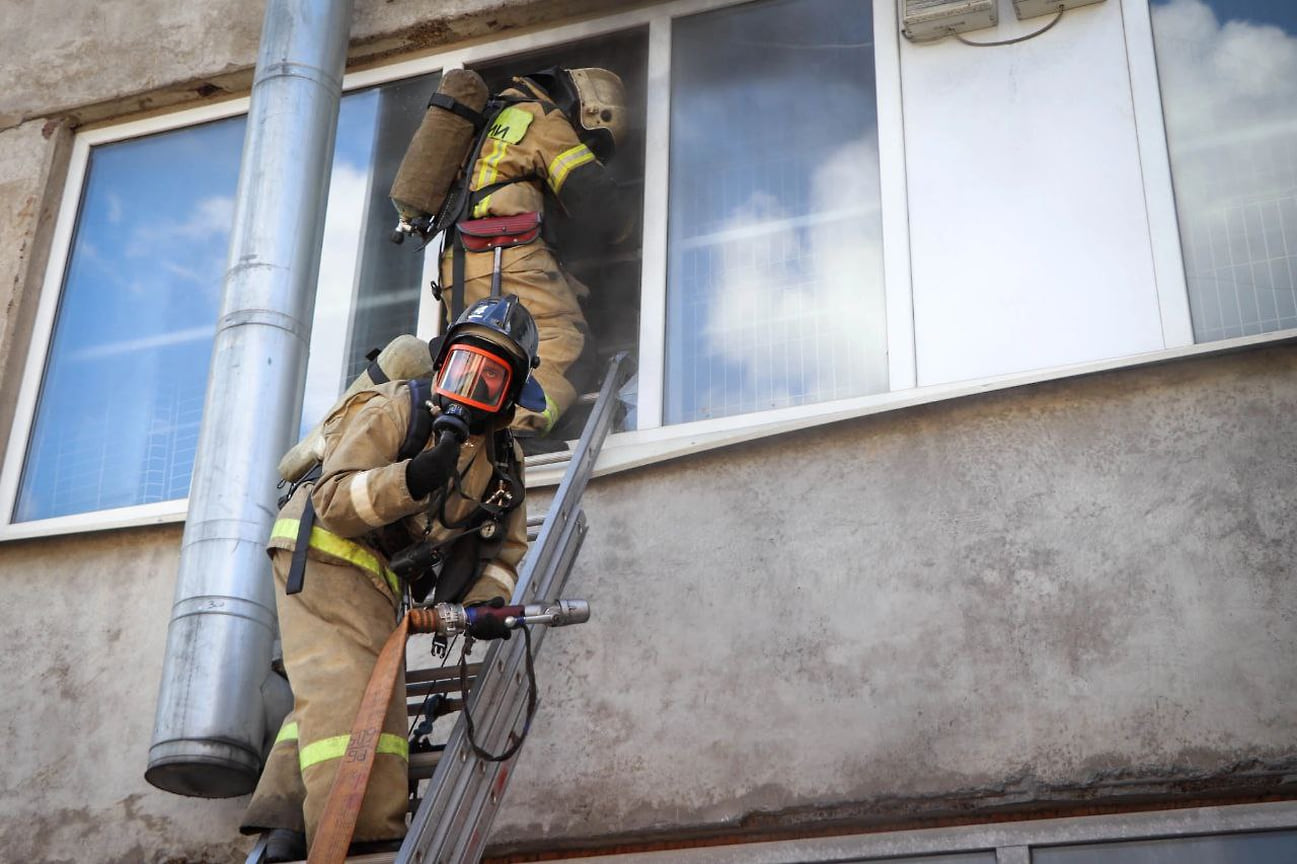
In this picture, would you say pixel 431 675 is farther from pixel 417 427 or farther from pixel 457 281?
pixel 457 281

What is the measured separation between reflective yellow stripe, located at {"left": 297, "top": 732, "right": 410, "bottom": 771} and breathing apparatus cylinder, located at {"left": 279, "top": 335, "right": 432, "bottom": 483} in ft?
2.86

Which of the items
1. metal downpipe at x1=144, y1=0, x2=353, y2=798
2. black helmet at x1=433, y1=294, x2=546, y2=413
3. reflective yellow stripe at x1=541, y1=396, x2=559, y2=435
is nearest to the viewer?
black helmet at x1=433, y1=294, x2=546, y2=413

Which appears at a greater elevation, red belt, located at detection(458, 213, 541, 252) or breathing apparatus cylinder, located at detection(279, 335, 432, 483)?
red belt, located at detection(458, 213, 541, 252)

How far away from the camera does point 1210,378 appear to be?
16.5 ft

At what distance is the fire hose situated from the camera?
397 centimetres

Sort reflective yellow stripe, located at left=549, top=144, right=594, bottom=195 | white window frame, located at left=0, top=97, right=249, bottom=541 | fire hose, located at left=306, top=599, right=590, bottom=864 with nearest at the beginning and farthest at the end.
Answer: fire hose, located at left=306, top=599, right=590, bottom=864 → reflective yellow stripe, located at left=549, top=144, right=594, bottom=195 → white window frame, located at left=0, top=97, right=249, bottom=541

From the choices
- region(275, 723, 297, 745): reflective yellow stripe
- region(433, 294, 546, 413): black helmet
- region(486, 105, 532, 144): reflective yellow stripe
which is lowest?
region(275, 723, 297, 745): reflective yellow stripe

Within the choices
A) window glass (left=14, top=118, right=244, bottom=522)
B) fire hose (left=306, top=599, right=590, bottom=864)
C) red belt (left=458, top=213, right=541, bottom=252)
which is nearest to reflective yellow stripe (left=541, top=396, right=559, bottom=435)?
red belt (left=458, top=213, right=541, bottom=252)

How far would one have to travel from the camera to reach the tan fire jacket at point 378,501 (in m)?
4.36

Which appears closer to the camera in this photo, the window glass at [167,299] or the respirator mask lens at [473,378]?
the respirator mask lens at [473,378]

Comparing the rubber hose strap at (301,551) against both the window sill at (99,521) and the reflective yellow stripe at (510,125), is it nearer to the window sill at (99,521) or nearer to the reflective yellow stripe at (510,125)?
the window sill at (99,521)

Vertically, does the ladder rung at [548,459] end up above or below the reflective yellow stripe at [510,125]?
below

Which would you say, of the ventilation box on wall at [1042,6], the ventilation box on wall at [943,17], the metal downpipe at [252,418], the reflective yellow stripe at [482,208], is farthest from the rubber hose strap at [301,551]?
the ventilation box on wall at [1042,6]

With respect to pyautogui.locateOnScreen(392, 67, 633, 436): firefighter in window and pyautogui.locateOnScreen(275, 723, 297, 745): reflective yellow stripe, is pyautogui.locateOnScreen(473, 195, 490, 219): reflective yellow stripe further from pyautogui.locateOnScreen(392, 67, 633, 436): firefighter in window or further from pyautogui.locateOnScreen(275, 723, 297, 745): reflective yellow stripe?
pyautogui.locateOnScreen(275, 723, 297, 745): reflective yellow stripe
